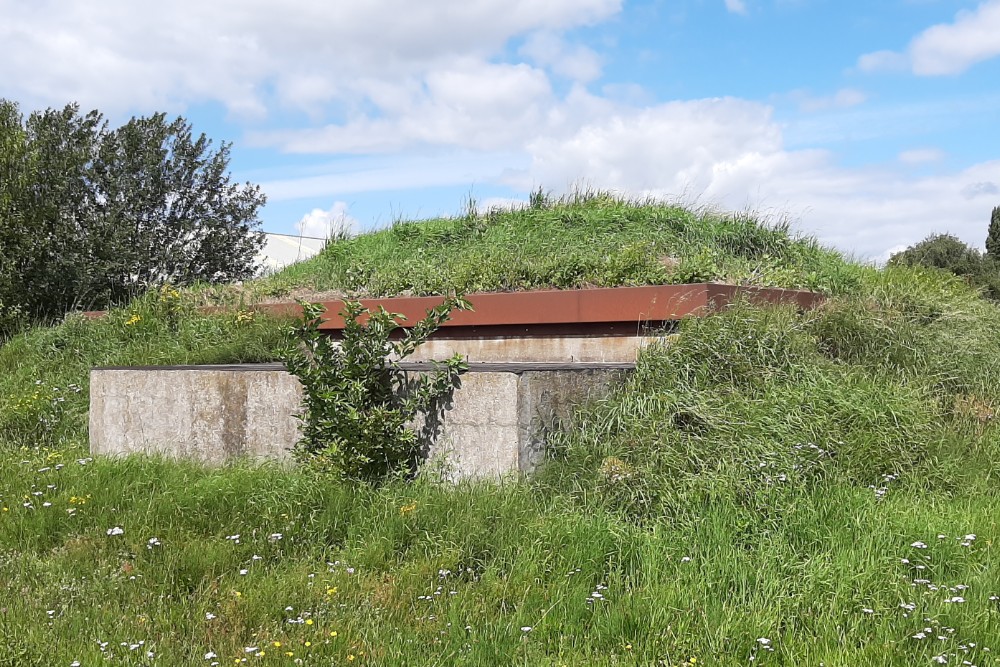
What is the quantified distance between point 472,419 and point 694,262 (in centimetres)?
262

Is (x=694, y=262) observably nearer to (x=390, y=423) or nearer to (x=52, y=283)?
(x=390, y=423)

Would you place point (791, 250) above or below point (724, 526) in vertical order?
above

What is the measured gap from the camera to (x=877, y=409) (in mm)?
4891

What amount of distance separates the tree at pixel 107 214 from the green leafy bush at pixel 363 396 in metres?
8.78

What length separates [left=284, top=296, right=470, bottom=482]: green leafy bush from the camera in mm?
4945

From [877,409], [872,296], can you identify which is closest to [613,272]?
[872,296]

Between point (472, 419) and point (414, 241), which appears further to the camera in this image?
point (414, 241)

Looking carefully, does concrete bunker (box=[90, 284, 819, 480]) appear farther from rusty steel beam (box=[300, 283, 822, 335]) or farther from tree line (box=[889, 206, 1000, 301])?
tree line (box=[889, 206, 1000, 301])

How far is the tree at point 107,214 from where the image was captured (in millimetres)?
12938

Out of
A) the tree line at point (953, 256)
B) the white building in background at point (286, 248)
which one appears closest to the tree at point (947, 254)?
the tree line at point (953, 256)

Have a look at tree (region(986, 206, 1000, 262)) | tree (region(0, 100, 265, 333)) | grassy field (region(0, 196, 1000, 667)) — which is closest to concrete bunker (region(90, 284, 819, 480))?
grassy field (region(0, 196, 1000, 667))

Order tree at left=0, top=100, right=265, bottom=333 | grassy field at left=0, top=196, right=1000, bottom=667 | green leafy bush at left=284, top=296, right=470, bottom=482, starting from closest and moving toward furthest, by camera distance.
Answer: grassy field at left=0, top=196, right=1000, bottom=667 → green leafy bush at left=284, top=296, right=470, bottom=482 → tree at left=0, top=100, right=265, bottom=333

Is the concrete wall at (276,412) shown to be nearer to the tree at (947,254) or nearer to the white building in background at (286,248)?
the white building in background at (286,248)

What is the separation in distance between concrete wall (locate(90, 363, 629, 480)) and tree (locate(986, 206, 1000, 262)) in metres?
39.1
